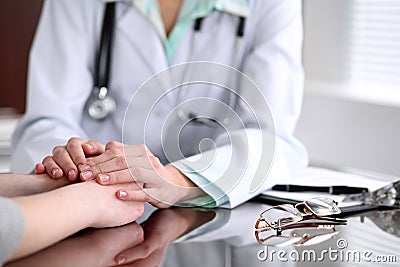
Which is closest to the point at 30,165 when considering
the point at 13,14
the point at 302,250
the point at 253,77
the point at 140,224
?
the point at 140,224

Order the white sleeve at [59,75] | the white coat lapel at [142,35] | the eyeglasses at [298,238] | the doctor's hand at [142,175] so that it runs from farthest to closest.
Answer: the white coat lapel at [142,35], the white sleeve at [59,75], the doctor's hand at [142,175], the eyeglasses at [298,238]

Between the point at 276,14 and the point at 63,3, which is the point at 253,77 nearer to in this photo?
the point at 276,14

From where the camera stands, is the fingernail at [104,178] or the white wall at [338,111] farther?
the white wall at [338,111]

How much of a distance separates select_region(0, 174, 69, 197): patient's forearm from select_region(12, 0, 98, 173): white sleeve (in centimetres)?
32

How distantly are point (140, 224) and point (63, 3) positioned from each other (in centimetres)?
70

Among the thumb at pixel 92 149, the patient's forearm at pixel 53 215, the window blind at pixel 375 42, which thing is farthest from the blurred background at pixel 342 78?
the patient's forearm at pixel 53 215

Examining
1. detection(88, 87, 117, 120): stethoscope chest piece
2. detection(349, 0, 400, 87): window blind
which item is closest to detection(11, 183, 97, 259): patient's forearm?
detection(88, 87, 117, 120): stethoscope chest piece

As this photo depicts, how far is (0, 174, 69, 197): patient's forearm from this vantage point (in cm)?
96

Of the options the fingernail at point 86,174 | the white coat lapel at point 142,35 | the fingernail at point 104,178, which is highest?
the white coat lapel at point 142,35

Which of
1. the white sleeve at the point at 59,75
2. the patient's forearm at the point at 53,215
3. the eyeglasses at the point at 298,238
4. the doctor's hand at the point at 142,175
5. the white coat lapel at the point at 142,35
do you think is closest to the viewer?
the patient's forearm at the point at 53,215

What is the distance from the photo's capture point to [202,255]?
82 cm

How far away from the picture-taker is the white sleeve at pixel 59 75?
137 centimetres

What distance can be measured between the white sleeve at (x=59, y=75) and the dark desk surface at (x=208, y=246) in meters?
0.43

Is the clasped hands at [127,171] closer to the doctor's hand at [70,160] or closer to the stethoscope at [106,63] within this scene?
the doctor's hand at [70,160]
